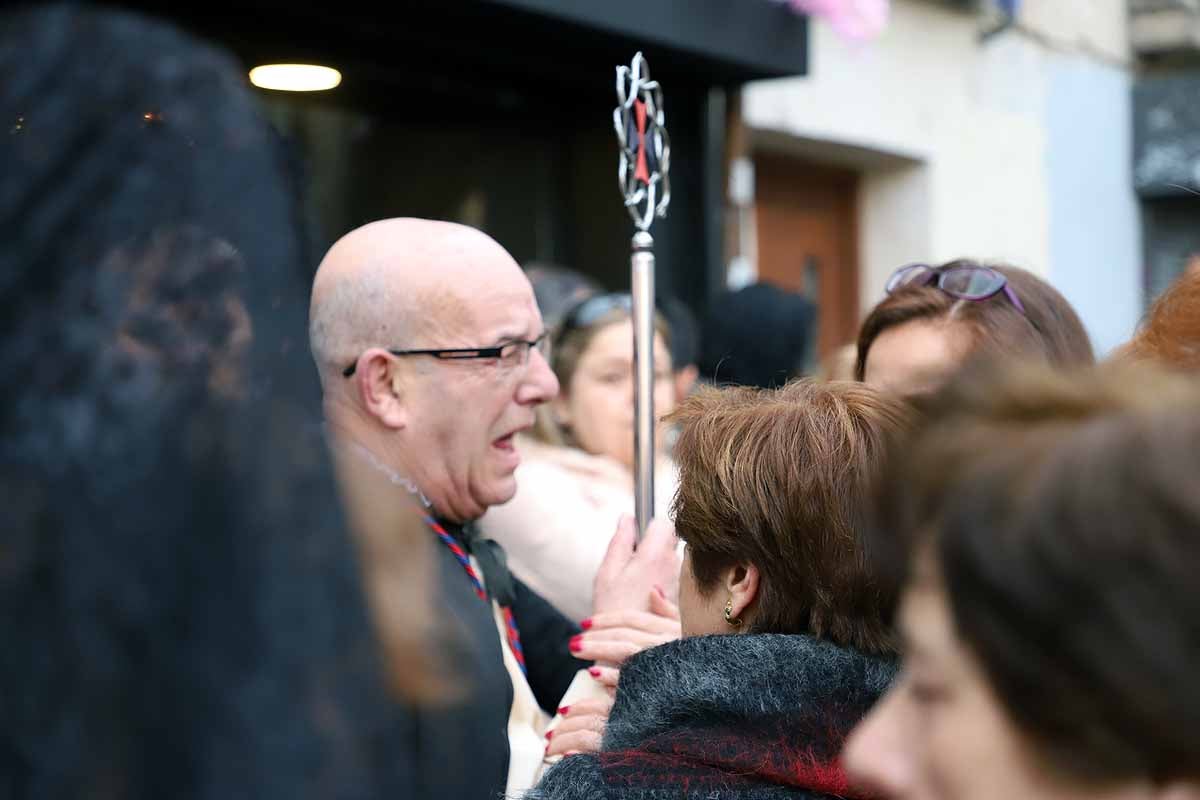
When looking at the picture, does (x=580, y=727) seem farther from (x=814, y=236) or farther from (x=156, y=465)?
(x=814, y=236)

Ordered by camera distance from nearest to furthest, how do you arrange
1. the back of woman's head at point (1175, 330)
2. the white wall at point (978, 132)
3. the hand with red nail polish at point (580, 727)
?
the back of woman's head at point (1175, 330), the hand with red nail polish at point (580, 727), the white wall at point (978, 132)

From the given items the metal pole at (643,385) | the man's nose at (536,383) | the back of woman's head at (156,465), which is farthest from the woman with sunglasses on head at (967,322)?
the back of woman's head at (156,465)

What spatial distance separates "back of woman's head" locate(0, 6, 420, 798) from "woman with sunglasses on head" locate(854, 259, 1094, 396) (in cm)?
190

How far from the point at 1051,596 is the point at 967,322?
6.45 feet

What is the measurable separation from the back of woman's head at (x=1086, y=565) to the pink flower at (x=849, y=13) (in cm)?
483

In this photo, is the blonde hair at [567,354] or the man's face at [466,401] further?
the blonde hair at [567,354]

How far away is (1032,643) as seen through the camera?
0.81 meters

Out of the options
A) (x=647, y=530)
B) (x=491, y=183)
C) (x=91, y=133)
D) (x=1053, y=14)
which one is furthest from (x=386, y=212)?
(x=1053, y=14)

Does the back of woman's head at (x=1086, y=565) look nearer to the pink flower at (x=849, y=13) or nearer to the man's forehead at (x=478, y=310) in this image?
the man's forehead at (x=478, y=310)

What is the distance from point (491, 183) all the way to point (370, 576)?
480 centimetres

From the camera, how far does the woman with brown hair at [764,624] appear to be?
1662 mm

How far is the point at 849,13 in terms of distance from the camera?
594 centimetres

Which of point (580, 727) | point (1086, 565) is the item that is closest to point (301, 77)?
point (580, 727)

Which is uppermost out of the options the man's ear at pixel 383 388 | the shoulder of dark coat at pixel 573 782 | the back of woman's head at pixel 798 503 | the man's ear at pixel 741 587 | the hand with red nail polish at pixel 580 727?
the man's ear at pixel 383 388
